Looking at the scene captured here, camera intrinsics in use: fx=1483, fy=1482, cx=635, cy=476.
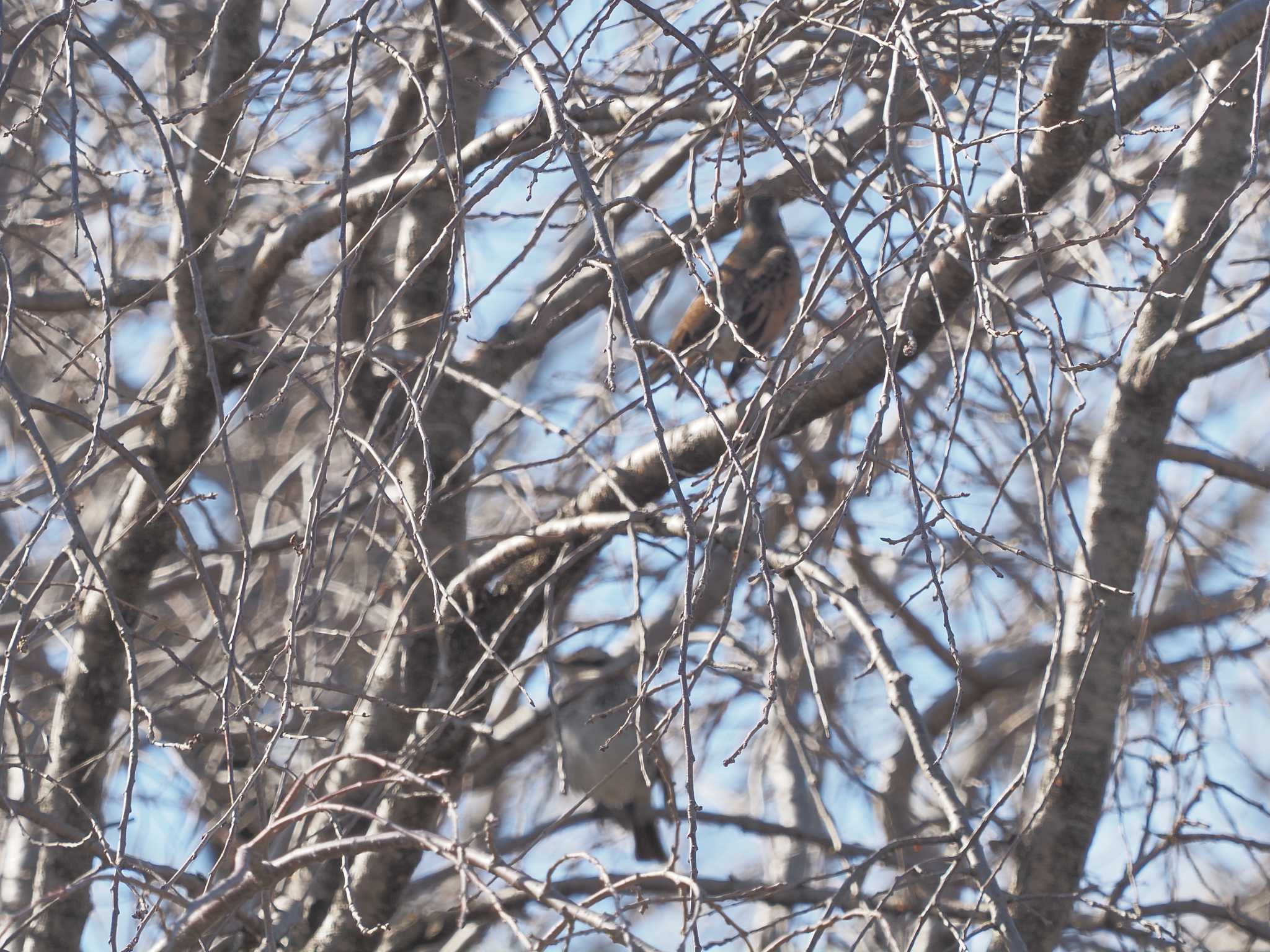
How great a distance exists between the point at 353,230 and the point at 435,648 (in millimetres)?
1271

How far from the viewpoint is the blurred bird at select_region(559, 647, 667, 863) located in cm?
583

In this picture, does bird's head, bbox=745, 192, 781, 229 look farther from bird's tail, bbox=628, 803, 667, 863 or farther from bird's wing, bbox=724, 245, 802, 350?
Answer: bird's tail, bbox=628, 803, 667, 863

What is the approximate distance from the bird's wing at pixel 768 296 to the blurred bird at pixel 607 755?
4.88ft

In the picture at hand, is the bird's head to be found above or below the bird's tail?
above

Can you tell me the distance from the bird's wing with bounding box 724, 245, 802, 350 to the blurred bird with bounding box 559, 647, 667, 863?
1.49 metres

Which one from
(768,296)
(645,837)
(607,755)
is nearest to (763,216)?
(768,296)

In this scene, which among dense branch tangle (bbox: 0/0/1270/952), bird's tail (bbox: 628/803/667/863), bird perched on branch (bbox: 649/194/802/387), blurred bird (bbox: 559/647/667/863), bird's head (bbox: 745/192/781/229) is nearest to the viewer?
dense branch tangle (bbox: 0/0/1270/952)

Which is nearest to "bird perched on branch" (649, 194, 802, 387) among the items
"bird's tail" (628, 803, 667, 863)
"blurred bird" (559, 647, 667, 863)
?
"blurred bird" (559, 647, 667, 863)

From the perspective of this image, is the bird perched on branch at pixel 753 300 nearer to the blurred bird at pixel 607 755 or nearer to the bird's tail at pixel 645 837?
the blurred bird at pixel 607 755

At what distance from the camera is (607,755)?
5.92 m

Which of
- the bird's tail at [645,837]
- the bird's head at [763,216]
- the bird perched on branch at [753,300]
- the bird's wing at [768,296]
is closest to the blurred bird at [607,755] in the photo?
the bird's tail at [645,837]

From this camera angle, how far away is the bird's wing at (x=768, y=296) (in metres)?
6.20

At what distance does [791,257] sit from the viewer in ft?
21.4

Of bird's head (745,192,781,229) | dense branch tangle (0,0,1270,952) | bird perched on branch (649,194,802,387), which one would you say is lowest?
dense branch tangle (0,0,1270,952)
